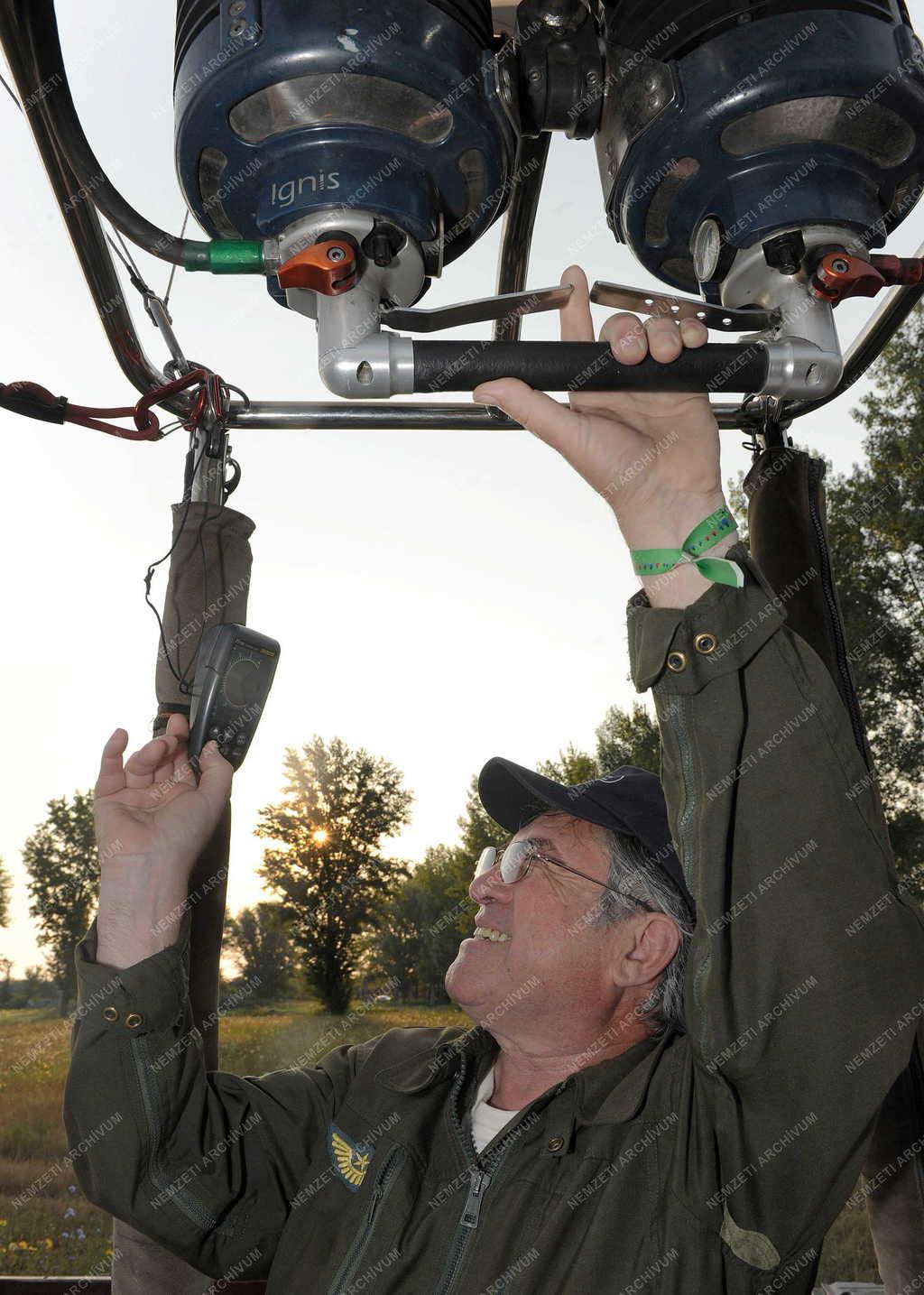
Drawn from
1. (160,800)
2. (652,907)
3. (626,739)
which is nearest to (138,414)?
(160,800)

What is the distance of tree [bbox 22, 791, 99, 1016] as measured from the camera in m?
4.99

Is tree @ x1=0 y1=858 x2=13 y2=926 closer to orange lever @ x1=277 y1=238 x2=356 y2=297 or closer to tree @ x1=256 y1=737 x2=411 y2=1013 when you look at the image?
tree @ x1=256 y1=737 x2=411 y2=1013

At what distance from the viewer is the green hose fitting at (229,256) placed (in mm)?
938

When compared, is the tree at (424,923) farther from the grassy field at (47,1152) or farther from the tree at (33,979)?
the tree at (33,979)

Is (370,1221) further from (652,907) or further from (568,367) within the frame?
(568,367)

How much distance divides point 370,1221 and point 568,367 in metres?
0.98

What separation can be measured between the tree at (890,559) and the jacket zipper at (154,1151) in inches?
336

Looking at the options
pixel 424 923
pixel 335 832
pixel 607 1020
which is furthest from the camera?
pixel 335 832

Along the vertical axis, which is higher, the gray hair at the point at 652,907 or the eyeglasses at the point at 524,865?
the eyeglasses at the point at 524,865

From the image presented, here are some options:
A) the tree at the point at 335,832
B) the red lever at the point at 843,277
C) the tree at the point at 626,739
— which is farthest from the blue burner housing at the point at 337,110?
the tree at the point at 626,739

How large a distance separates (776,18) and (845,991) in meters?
0.77

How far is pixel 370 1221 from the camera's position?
4.14ft

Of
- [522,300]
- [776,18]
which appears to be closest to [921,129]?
[776,18]

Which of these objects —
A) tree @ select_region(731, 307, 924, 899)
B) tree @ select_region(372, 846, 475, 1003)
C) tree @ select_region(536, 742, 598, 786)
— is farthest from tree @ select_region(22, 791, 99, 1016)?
tree @ select_region(731, 307, 924, 899)
